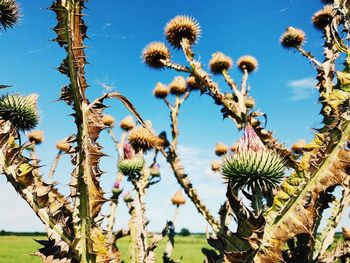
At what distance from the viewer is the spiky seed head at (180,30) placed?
877cm

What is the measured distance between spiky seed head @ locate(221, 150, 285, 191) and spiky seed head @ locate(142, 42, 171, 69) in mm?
6326

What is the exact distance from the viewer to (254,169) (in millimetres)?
3145

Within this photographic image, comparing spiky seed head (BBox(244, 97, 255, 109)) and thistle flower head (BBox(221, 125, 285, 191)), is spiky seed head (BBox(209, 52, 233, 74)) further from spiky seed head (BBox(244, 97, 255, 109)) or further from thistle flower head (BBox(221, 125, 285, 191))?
thistle flower head (BBox(221, 125, 285, 191))

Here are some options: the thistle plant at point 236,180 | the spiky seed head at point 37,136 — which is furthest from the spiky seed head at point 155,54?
the spiky seed head at point 37,136

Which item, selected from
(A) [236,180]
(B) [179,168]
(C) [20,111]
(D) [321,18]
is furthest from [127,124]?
(A) [236,180]

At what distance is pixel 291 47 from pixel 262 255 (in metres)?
7.59

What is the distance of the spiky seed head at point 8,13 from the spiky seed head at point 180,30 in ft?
14.0

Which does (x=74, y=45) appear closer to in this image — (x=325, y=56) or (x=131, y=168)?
(x=325, y=56)

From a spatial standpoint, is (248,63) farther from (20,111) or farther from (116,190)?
(20,111)

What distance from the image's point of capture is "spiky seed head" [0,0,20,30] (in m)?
4.99

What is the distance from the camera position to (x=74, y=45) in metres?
2.29

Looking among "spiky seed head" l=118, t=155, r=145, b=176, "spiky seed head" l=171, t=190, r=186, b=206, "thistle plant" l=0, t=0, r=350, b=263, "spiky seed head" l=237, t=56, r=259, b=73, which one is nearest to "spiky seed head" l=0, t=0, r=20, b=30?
"thistle plant" l=0, t=0, r=350, b=263

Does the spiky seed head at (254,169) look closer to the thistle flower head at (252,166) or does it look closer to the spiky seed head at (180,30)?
the thistle flower head at (252,166)

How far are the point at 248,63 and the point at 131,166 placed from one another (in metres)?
4.69
